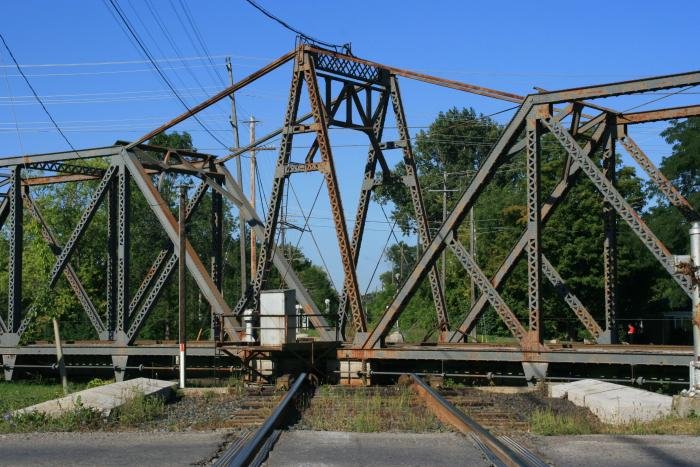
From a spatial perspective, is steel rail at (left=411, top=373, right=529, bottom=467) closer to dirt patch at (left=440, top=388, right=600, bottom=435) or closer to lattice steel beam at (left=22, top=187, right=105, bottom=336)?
dirt patch at (left=440, top=388, right=600, bottom=435)

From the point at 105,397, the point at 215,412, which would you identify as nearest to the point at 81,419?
the point at 105,397

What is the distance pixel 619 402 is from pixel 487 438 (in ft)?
15.0

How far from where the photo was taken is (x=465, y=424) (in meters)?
12.5

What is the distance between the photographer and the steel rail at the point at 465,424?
9680 millimetres

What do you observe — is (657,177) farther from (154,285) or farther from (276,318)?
(154,285)

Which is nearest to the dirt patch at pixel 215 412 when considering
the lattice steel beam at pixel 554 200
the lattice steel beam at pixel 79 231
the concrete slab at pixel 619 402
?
the concrete slab at pixel 619 402

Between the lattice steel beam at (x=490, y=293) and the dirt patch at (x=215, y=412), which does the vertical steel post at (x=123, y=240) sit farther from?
the lattice steel beam at (x=490, y=293)

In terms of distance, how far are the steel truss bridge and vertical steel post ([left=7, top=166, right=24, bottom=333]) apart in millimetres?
53

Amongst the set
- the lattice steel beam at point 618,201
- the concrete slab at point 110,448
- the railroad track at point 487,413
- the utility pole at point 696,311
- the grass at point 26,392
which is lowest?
the grass at point 26,392

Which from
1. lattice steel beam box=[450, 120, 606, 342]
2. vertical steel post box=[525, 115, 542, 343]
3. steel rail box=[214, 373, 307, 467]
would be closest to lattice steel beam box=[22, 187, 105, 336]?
lattice steel beam box=[450, 120, 606, 342]

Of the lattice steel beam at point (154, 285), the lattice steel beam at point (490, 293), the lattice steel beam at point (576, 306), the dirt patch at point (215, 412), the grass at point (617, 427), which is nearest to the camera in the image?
the grass at point (617, 427)

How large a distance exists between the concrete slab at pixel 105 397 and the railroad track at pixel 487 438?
5.41m

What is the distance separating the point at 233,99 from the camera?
4925cm

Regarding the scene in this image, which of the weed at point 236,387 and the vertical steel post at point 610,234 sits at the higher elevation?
the vertical steel post at point 610,234
